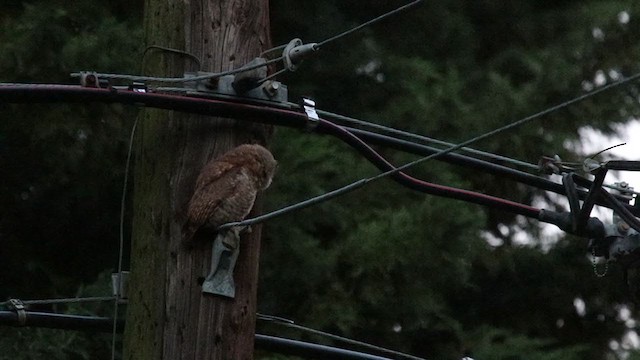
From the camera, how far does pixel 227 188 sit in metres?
4.97

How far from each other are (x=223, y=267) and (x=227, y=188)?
26 centimetres

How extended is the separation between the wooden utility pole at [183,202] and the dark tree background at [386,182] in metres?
3.13

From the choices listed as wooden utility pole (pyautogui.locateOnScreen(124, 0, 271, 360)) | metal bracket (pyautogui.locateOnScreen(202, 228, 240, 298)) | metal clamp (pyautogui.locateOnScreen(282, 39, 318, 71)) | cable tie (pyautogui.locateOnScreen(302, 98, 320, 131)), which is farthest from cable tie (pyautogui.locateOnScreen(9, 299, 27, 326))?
metal clamp (pyautogui.locateOnScreen(282, 39, 318, 71))

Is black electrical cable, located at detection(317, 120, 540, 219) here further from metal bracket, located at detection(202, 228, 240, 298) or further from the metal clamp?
metal bracket, located at detection(202, 228, 240, 298)

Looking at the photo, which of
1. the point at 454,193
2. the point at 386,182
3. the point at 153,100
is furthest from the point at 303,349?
the point at 386,182

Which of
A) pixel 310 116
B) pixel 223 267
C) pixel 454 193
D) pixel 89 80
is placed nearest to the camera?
pixel 223 267

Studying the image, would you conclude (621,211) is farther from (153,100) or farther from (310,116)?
(153,100)

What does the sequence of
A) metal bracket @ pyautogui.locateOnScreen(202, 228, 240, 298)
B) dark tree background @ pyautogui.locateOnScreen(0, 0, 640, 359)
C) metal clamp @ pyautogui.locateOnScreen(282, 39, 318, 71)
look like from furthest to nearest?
dark tree background @ pyautogui.locateOnScreen(0, 0, 640, 359)
metal clamp @ pyautogui.locateOnScreen(282, 39, 318, 71)
metal bracket @ pyautogui.locateOnScreen(202, 228, 240, 298)

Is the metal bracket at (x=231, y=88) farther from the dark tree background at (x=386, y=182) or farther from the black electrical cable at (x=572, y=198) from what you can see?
the dark tree background at (x=386, y=182)

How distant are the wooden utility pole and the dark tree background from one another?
3127mm

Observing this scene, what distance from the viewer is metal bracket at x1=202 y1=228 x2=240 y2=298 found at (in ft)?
16.1

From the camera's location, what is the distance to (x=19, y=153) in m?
8.80

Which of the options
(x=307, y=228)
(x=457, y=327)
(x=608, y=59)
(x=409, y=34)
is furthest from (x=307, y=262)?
(x=608, y=59)

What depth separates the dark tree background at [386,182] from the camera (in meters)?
8.58
